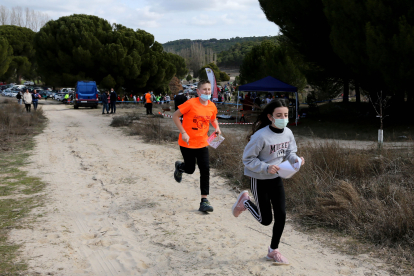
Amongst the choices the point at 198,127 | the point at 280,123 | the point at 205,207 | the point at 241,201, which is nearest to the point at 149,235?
the point at 205,207

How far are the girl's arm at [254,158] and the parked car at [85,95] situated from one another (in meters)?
30.5

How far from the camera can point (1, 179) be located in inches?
307

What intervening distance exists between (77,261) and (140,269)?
694 millimetres

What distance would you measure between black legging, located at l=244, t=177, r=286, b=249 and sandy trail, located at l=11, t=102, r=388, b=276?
0.39 m

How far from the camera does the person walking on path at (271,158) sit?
3811 mm

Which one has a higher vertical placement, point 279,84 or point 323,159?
point 279,84

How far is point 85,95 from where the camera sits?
3278 centimetres

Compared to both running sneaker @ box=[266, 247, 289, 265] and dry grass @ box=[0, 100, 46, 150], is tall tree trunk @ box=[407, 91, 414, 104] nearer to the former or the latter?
running sneaker @ box=[266, 247, 289, 265]

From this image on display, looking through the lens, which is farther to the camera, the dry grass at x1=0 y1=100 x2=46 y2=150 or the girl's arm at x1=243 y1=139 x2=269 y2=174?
the dry grass at x1=0 y1=100 x2=46 y2=150

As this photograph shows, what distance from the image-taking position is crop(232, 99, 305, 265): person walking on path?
3.81 m

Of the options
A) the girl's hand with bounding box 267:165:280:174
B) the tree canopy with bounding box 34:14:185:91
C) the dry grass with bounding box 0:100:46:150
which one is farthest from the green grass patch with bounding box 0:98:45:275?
the tree canopy with bounding box 34:14:185:91

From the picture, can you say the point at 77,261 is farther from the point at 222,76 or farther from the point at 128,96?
the point at 222,76

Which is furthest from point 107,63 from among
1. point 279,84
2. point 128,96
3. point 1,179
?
point 1,179

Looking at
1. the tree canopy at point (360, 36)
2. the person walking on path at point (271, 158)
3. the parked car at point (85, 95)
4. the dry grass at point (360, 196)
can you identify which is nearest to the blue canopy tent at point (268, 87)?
the tree canopy at point (360, 36)
